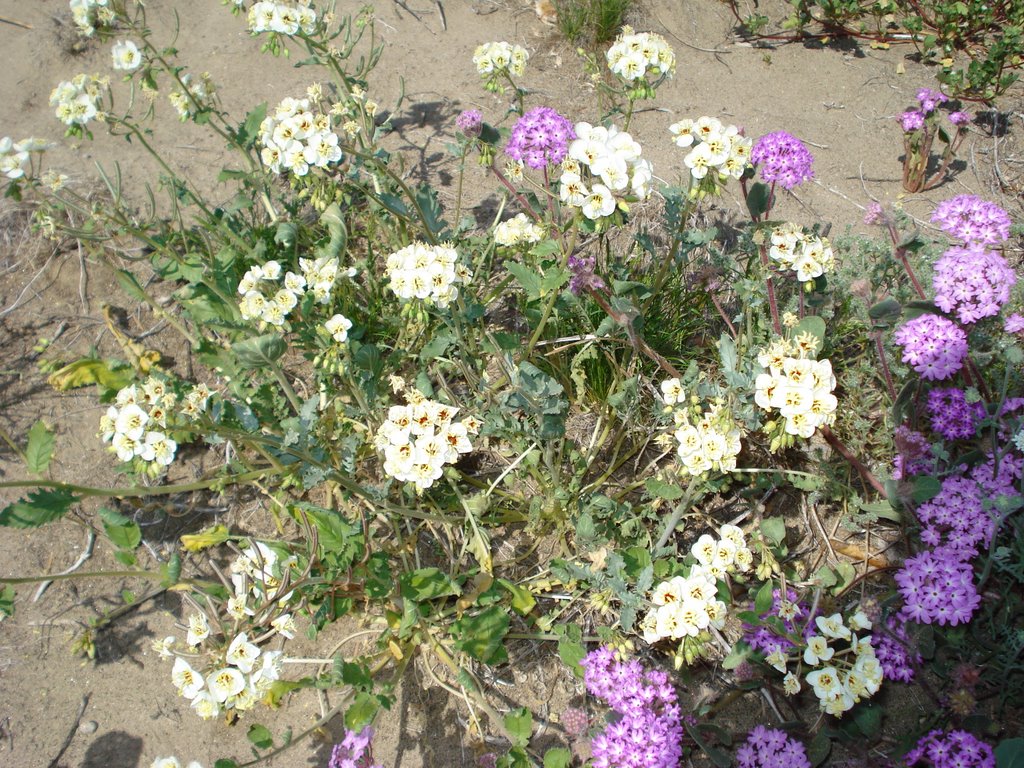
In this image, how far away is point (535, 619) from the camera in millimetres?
2367

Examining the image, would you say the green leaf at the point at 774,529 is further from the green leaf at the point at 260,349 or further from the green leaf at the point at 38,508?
the green leaf at the point at 38,508

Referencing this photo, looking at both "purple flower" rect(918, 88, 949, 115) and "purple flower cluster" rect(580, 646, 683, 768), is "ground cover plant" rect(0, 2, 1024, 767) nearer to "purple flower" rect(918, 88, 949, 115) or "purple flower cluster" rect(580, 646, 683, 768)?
"purple flower cluster" rect(580, 646, 683, 768)

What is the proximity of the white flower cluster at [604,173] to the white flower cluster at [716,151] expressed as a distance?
17 cm

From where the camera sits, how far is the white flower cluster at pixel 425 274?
2002mm

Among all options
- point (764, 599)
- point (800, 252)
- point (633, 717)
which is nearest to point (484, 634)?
point (633, 717)

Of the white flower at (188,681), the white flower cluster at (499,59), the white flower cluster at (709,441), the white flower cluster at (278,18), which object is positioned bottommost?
the white flower at (188,681)

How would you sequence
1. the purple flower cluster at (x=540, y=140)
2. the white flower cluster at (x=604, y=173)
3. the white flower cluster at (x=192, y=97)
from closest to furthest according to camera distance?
the white flower cluster at (x=604, y=173), the purple flower cluster at (x=540, y=140), the white flower cluster at (x=192, y=97)

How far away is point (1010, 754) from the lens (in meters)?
1.70

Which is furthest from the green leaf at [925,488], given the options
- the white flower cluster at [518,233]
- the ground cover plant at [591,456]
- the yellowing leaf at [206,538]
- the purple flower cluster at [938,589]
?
the yellowing leaf at [206,538]

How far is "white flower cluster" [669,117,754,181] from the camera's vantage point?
6.92ft

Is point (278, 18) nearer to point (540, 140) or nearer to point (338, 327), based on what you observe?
point (540, 140)

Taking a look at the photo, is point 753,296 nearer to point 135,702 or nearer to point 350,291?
point 350,291

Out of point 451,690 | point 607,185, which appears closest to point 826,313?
point 607,185

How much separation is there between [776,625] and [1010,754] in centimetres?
54
